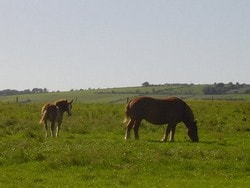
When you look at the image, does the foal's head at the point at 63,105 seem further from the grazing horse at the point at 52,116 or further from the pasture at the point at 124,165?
the pasture at the point at 124,165

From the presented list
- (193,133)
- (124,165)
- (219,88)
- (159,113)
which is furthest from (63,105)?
(219,88)

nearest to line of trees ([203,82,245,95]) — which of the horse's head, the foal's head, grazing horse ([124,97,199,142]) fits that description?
the foal's head

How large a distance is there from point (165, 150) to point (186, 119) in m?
7.53

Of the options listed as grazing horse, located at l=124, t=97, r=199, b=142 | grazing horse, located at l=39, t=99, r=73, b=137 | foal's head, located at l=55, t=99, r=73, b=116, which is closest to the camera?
grazing horse, located at l=124, t=97, r=199, b=142

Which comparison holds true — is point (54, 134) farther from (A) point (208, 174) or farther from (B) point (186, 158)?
(A) point (208, 174)

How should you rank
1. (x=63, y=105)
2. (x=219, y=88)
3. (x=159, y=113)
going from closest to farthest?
(x=159, y=113) → (x=63, y=105) → (x=219, y=88)

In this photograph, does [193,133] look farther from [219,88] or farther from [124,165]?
[219,88]

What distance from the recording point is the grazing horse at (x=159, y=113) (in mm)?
26312

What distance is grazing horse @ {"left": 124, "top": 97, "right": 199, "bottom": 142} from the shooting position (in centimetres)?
2631

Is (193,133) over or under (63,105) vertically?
under

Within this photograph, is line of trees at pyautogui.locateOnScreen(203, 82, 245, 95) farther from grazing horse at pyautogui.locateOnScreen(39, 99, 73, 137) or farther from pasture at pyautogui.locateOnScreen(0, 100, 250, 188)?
pasture at pyautogui.locateOnScreen(0, 100, 250, 188)

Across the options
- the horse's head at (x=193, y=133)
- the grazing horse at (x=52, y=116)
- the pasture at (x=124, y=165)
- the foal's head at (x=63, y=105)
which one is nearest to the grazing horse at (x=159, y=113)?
the horse's head at (x=193, y=133)

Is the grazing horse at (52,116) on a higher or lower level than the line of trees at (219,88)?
lower

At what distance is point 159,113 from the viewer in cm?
2673
